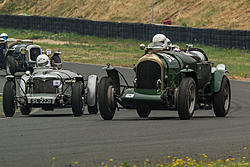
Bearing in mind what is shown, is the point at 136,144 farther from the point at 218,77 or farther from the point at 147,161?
the point at 218,77

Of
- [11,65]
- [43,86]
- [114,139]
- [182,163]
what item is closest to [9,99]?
[43,86]

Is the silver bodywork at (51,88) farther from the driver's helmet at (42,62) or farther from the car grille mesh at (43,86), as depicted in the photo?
the driver's helmet at (42,62)

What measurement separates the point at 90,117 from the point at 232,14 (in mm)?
31198

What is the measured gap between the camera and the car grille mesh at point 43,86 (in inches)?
605

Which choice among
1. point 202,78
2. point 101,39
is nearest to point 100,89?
point 202,78

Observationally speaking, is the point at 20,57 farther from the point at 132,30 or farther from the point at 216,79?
the point at 132,30

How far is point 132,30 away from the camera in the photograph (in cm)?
4175

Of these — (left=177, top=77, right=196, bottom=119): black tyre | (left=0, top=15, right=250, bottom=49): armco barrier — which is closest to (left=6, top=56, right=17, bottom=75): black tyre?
(left=0, top=15, right=250, bottom=49): armco barrier

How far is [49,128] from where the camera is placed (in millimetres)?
11812

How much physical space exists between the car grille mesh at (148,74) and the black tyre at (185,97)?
0.74 m

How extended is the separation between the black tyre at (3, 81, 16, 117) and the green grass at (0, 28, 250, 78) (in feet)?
44.9

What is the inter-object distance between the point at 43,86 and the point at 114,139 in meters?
5.33

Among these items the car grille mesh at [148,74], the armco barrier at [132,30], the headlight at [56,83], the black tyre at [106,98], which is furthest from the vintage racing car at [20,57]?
the armco barrier at [132,30]

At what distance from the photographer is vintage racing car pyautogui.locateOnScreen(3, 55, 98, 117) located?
47.8 feet
